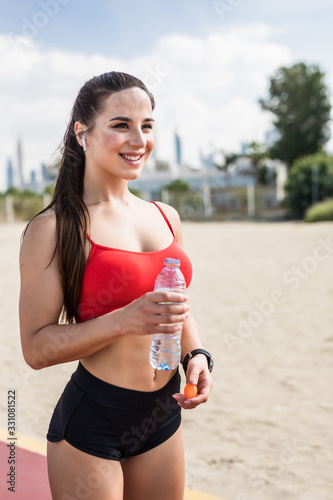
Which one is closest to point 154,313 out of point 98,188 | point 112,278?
point 112,278

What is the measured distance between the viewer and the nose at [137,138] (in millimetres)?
1728

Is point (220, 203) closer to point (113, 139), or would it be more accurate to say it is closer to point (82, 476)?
point (113, 139)

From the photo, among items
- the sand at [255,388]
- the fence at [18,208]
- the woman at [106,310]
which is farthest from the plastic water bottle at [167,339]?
the fence at [18,208]

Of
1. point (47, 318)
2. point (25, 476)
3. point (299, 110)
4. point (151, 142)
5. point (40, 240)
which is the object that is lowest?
point (25, 476)

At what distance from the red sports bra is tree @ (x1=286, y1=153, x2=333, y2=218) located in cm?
3149

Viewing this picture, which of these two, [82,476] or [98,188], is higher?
[98,188]

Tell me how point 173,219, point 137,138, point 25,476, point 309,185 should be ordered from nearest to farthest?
point 137,138 → point 173,219 → point 25,476 → point 309,185

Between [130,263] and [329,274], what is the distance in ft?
33.2

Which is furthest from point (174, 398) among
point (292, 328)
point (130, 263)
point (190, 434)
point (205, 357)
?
point (292, 328)

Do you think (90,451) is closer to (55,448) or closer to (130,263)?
(55,448)

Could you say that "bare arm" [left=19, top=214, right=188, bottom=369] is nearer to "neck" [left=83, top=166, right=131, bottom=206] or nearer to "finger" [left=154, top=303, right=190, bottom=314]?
"finger" [left=154, top=303, right=190, bottom=314]

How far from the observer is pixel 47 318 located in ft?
5.34

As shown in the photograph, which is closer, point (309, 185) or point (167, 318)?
point (167, 318)

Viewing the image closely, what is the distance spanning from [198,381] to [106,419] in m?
0.33
